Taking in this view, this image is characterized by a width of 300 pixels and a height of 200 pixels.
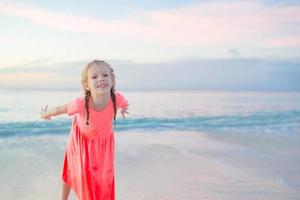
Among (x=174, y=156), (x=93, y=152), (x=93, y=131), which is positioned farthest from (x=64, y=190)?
(x=174, y=156)

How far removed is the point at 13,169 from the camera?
6.74m

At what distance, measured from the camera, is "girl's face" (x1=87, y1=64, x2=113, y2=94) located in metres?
4.20

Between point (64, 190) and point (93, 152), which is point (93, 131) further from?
point (64, 190)

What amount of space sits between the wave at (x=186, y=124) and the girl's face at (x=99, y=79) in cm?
645

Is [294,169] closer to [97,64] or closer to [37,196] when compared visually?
[37,196]

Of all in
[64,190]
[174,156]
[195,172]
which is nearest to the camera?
[64,190]

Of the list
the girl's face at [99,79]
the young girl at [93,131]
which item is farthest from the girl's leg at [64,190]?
the girl's face at [99,79]

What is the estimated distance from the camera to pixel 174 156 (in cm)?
776

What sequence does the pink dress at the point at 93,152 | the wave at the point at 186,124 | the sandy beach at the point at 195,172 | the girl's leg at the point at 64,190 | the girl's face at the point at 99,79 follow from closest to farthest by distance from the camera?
the girl's face at the point at 99,79 < the pink dress at the point at 93,152 < the girl's leg at the point at 64,190 < the sandy beach at the point at 195,172 < the wave at the point at 186,124

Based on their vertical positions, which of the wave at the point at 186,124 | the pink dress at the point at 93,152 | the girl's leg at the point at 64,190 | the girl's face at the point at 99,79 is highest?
the girl's face at the point at 99,79

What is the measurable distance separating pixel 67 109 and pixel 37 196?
1662 millimetres

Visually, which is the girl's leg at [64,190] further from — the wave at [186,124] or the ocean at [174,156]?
the wave at [186,124]

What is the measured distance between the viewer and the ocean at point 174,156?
586 cm

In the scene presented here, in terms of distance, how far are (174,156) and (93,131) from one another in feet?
11.7
